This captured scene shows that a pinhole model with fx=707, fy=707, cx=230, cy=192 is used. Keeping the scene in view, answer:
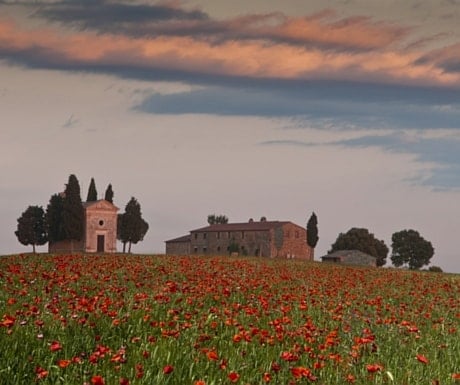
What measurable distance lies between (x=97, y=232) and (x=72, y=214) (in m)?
4.42

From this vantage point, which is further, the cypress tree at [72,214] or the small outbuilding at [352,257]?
the small outbuilding at [352,257]

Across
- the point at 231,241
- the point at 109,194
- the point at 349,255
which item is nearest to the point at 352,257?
the point at 349,255

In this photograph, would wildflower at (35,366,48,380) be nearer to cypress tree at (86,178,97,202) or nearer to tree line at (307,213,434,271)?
cypress tree at (86,178,97,202)

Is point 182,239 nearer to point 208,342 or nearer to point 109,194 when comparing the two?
point 109,194

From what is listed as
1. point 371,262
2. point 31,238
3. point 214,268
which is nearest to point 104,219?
point 31,238

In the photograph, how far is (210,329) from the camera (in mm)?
12633

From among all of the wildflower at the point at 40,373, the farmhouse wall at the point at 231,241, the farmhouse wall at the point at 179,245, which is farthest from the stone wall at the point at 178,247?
the wildflower at the point at 40,373

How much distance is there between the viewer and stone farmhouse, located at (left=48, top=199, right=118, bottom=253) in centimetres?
8444

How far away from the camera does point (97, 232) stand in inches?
3342

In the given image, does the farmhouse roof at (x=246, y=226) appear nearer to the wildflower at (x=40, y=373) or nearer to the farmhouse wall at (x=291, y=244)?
the farmhouse wall at (x=291, y=244)

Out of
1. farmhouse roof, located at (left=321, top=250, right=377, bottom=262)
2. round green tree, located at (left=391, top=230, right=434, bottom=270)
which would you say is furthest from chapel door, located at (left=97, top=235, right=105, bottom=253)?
round green tree, located at (left=391, top=230, right=434, bottom=270)

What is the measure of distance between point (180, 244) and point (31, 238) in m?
29.9

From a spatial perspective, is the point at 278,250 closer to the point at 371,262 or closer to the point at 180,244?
the point at 371,262

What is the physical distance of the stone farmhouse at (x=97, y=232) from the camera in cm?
8444
